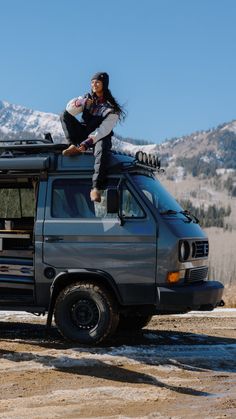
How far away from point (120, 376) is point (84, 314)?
175cm

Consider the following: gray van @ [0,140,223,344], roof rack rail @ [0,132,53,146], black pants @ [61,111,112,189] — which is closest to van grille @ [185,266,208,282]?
gray van @ [0,140,223,344]

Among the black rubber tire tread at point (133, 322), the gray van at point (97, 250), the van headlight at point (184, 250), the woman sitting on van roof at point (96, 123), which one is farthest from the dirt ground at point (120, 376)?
the woman sitting on van roof at point (96, 123)

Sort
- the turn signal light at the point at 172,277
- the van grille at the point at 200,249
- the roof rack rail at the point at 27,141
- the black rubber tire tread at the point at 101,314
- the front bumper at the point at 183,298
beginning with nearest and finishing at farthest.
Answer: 1. the front bumper at the point at 183,298
2. the turn signal light at the point at 172,277
3. the black rubber tire tread at the point at 101,314
4. the van grille at the point at 200,249
5. the roof rack rail at the point at 27,141

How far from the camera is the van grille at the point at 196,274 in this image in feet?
29.3

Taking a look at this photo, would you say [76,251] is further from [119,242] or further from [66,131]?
[66,131]

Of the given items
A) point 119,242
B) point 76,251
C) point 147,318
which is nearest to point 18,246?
point 76,251

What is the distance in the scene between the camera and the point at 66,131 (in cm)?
953

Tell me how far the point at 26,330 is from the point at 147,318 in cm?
215

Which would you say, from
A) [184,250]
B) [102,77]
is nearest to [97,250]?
[184,250]

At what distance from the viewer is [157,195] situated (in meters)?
9.38

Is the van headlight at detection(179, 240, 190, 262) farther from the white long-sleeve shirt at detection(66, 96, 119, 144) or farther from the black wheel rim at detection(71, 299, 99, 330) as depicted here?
the white long-sleeve shirt at detection(66, 96, 119, 144)

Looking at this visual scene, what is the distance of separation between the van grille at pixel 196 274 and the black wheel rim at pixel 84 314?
1.47 meters

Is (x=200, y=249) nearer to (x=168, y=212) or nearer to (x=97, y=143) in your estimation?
(x=168, y=212)

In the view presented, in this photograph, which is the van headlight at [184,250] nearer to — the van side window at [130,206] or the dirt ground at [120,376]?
the van side window at [130,206]
